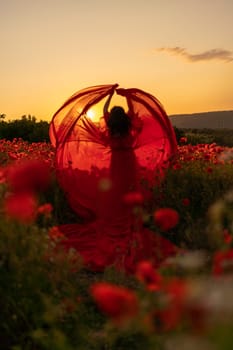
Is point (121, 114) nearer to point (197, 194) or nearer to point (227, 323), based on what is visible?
point (197, 194)

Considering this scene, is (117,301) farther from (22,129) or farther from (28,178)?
(22,129)

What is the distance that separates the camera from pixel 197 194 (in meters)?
6.89

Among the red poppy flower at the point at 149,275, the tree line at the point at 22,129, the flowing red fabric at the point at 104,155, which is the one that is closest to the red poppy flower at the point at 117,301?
the red poppy flower at the point at 149,275

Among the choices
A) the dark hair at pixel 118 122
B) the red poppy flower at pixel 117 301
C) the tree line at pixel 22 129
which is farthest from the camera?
the tree line at pixel 22 129

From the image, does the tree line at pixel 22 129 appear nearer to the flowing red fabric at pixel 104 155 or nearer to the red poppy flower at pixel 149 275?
the flowing red fabric at pixel 104 155

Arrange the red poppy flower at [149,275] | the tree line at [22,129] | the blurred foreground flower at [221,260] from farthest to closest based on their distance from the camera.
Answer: the tree line at [22,129], the blurred foreground flower at [221,260], the red poppy flower at [149,275]

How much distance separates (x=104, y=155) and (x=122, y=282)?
3811 mm

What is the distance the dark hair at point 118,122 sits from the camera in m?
7.60

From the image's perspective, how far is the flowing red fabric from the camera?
745 cm

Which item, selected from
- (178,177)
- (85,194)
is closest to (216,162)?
Answer: (178,177)

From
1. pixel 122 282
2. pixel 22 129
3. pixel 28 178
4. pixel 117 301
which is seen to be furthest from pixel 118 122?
pixel 22 129

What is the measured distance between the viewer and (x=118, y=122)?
7.58 m

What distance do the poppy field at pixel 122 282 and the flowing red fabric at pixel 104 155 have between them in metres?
0.42

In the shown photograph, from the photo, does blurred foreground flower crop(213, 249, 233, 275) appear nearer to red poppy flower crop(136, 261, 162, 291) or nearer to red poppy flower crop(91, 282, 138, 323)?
red poppy flower crop(136, 261, 162, 291)
